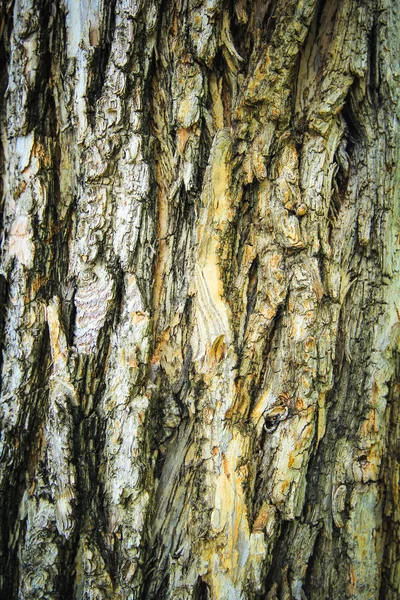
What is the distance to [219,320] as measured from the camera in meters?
1.32

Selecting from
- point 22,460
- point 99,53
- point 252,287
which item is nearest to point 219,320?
point 252,287

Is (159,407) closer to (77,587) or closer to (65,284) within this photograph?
(65,284)

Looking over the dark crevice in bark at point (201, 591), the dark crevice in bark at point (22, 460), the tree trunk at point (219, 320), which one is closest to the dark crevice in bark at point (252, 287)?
the tree trunk at point (219, 320)

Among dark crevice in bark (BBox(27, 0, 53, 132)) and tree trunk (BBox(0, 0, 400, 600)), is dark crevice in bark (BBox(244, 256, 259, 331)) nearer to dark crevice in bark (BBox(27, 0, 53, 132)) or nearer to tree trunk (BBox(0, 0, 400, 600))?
tree trunk (BBox(0, 0, 400, 600))

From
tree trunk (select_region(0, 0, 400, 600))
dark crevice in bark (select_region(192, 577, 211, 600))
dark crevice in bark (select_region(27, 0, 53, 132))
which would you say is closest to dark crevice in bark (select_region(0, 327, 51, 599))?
tree trunk (select_region(0, 0, 400, 600))

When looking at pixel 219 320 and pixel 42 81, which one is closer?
pixel 219 320

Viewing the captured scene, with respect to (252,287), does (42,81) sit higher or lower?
higher

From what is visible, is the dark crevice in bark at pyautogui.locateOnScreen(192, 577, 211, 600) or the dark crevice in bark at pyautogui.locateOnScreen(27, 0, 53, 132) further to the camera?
the dark crevice in bark at pyautogui.locateOnScreen(27, 0, 53, 132)

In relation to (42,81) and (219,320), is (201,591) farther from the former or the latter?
(42,81)

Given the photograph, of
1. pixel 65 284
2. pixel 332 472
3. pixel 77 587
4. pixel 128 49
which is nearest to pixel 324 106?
pixel 128 49

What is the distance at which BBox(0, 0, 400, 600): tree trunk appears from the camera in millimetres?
1309

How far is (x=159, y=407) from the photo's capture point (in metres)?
1.36

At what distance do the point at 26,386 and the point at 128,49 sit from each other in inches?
41.5

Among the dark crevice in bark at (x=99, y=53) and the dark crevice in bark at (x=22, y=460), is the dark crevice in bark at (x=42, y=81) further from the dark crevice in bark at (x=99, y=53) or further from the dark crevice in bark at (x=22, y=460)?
the dark crevice in bark at (x=22, y=460)
